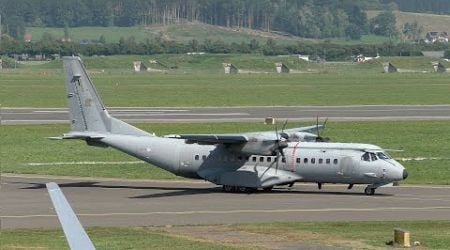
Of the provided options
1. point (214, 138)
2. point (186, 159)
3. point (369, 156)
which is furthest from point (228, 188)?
point (369, 156)

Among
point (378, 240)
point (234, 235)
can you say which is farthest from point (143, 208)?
point (378, 240)

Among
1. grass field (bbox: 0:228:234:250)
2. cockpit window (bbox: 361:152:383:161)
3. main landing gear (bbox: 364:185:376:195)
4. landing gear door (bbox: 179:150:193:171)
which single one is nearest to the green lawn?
grass field (bbox: 0:228:234:250)

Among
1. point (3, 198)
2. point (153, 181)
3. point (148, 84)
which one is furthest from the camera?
point (148, 84)

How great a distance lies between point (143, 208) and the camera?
4147 centimetres

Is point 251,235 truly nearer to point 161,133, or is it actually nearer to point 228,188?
point 228,188

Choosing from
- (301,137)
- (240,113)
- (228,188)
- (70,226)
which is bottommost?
(240,113)

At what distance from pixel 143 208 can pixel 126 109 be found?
57.3 m

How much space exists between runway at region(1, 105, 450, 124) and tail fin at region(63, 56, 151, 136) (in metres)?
31.5

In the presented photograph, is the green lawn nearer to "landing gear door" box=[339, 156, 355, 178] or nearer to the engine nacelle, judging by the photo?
"landing gear door" box=[339, 156, 355, 178]

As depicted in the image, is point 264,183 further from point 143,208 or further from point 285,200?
point 143,208

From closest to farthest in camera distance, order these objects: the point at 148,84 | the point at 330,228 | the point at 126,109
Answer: the point at 330,228, the point at 126,109, the point at 148,84

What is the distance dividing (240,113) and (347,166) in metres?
46.9

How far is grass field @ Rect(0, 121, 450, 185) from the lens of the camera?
178 ft

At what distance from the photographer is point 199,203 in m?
43.2
